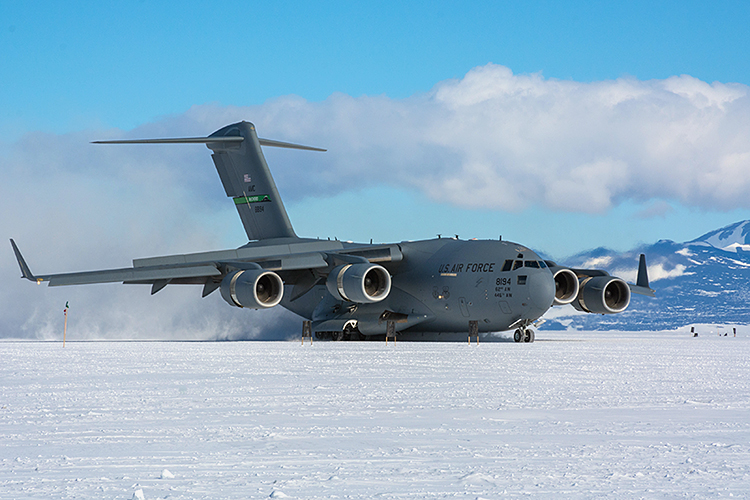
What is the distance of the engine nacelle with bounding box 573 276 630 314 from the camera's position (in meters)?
23.1

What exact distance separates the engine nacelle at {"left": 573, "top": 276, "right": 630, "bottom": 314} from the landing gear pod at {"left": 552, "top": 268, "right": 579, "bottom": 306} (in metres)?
0.84

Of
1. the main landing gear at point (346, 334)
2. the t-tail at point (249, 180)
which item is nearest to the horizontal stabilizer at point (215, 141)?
the t-tail at point (249, 180)

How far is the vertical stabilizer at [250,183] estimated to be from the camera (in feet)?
90.2

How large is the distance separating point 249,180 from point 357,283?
8.60 metres

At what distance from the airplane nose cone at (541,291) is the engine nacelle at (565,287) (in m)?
1.61

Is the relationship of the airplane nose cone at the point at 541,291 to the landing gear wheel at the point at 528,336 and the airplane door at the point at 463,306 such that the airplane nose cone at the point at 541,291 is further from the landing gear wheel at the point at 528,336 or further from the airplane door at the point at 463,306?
the airplane door at the point at 463,306

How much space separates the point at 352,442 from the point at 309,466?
0.80 m

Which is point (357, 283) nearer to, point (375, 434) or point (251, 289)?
point (251, 289)

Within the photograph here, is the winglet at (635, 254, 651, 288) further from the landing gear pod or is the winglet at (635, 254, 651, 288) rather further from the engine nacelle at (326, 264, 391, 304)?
the engine nacelle at (326, 264, 391, 304)

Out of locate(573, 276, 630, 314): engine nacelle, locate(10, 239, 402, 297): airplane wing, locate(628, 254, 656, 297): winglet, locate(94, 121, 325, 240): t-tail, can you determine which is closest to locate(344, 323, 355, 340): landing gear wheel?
locate(10, 239, 402, 297): airplane wing

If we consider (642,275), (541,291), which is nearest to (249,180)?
(541,291)

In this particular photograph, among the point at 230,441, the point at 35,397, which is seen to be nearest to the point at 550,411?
the point at 230,441

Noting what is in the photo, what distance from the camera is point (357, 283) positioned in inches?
823

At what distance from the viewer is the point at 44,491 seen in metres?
3.92
